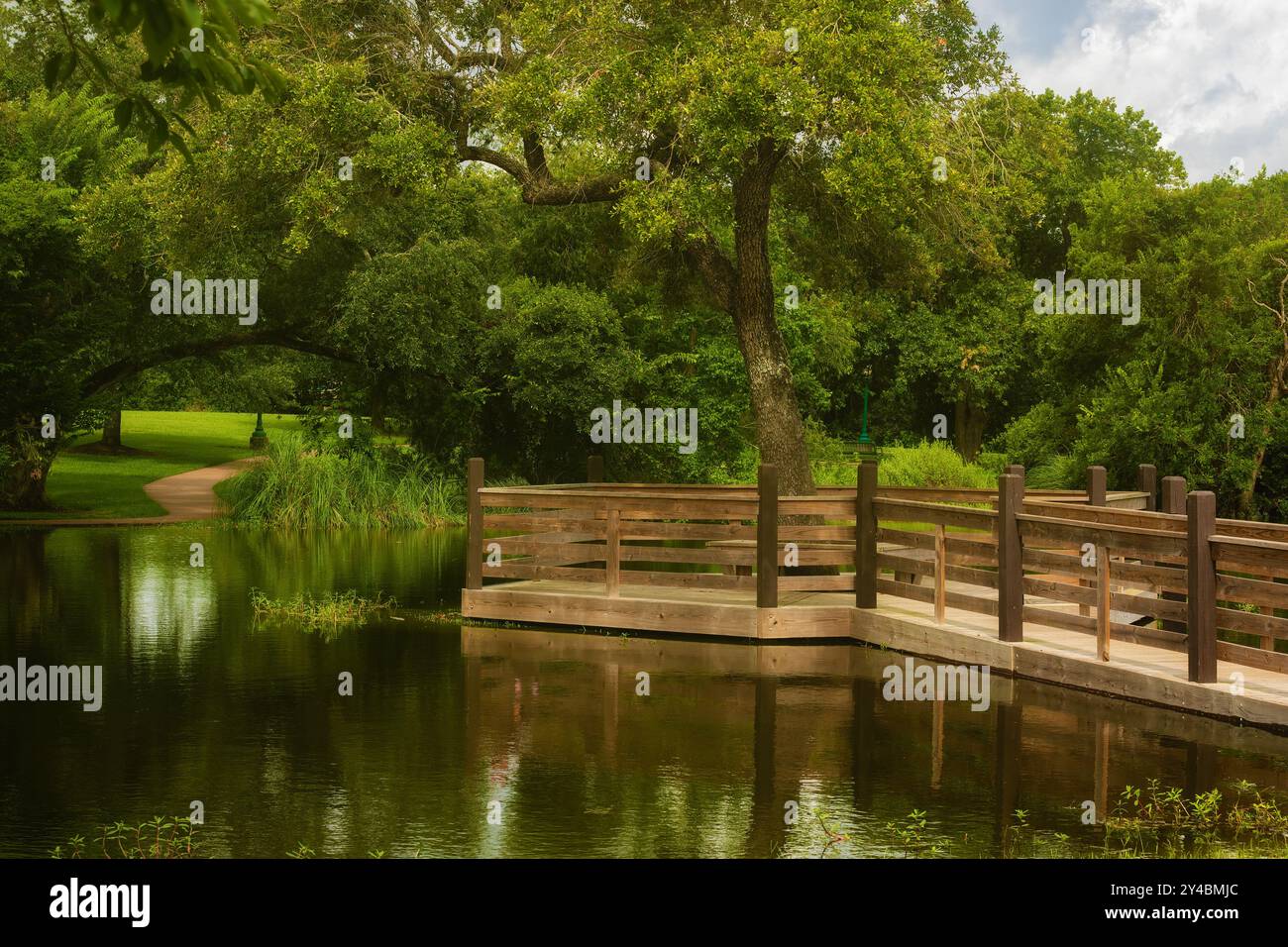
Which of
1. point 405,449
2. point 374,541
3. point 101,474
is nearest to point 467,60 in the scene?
point 374,541

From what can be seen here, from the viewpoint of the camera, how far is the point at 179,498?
37781mm

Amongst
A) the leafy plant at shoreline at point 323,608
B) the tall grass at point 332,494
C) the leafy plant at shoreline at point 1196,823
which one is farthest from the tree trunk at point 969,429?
the leafy plant at shoreline at point 1196,823

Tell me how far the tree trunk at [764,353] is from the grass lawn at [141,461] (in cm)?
1766

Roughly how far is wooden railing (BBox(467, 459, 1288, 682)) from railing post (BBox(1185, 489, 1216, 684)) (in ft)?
0.04

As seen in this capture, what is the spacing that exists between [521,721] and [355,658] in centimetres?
382

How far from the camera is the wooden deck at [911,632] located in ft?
40.1

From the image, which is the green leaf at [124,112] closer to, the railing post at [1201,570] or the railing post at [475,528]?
the railing post at [1201,570]

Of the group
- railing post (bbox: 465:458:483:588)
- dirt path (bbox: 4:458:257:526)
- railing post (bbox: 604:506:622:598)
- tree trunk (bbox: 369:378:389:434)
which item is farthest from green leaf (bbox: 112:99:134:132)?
tree trunk (bbox: 369:378:389:434)

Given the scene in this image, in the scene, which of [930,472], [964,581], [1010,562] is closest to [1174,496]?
[964,581]

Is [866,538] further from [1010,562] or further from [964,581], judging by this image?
[1010,562]

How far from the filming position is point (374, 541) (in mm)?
29188

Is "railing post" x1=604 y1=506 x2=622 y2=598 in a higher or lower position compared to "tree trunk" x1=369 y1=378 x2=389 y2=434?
lower

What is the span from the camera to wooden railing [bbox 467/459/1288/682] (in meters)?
12.1

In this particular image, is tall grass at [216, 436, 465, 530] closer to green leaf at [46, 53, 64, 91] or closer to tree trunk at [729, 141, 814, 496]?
tree trunk at [729, 141, 814, 496]
